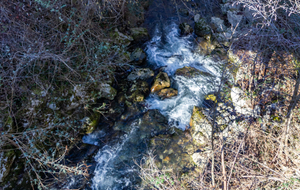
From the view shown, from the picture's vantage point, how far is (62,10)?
13.4 ft

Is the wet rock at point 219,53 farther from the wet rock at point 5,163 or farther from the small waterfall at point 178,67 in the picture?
the wet rock at point 5,163

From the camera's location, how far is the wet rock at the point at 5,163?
→ 3.31m

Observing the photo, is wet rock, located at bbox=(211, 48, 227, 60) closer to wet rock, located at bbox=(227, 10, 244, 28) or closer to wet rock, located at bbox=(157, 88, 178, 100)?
wet rock, located at bbox=(227, 10, 244, 28)

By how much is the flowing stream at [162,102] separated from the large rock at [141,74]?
1.53 feet

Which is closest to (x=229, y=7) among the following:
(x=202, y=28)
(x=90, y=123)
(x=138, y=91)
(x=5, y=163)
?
(x=202, y=28)

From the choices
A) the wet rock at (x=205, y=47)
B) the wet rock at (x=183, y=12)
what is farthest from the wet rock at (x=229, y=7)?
the wet rock at (x=205, y=47)

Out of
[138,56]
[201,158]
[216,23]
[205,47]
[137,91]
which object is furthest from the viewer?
[216,23]

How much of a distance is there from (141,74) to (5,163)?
425 cm

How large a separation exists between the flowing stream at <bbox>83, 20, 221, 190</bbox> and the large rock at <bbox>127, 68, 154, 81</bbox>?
465 mm

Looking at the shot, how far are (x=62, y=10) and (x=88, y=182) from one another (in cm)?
446

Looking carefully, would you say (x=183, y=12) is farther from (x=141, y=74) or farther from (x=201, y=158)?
(x=201, y=158)

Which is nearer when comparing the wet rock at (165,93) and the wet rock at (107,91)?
the wet rock at (107,91)

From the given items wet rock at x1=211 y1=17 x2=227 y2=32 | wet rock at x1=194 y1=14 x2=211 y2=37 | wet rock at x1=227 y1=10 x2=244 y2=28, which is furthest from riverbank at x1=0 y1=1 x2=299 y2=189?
wet rock at x1=194 y1=14 x2=211 y2=37

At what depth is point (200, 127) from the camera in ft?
14.4
